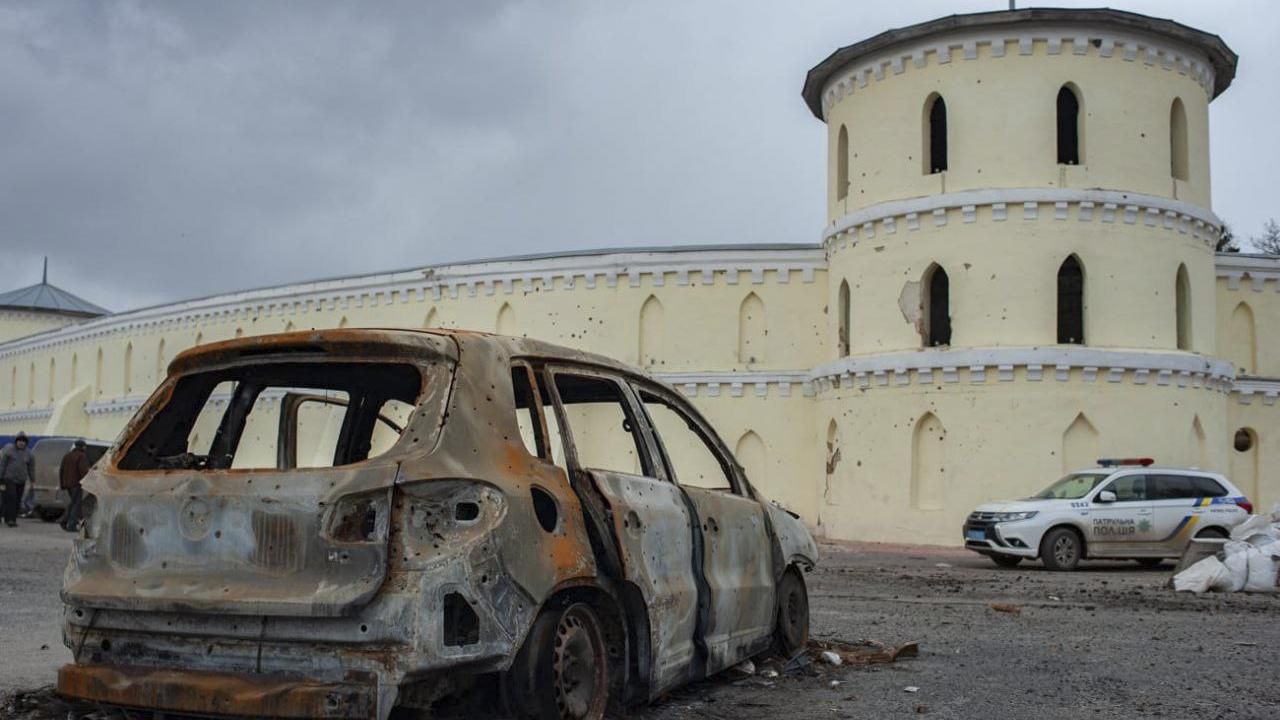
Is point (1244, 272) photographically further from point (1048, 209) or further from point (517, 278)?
point (517, 278)

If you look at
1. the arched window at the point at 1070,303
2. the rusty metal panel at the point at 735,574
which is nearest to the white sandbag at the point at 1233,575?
the rusty metal panel at the point at 735,574

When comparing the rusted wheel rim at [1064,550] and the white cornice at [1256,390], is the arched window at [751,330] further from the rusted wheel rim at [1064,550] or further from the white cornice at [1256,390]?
the rusted wheel rim at [1064,550]

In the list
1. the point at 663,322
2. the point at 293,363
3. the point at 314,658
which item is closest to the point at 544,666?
the point at 314,658

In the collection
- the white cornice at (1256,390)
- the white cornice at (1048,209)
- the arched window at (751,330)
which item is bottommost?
the white cornice at (1256,390)

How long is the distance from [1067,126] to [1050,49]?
1595mm

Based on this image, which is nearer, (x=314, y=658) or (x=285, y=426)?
(x=314, y=658)

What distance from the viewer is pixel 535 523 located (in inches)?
225

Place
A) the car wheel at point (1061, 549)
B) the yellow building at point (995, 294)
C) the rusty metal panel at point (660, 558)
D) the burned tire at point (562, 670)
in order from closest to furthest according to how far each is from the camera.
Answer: the burned tire at point (562, 670) < the rusty metal panel at point (660, 558) < the car wheel at point (1061, 549) < the yellow building at point (995, 294)

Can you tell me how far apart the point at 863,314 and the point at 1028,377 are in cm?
386

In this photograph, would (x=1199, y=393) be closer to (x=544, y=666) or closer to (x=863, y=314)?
(x=863, y=314)

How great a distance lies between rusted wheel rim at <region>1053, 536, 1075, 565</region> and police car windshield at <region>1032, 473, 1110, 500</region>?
0.68 metres

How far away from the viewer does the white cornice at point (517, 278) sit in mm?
30766

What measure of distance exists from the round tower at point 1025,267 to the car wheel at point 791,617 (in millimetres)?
17455

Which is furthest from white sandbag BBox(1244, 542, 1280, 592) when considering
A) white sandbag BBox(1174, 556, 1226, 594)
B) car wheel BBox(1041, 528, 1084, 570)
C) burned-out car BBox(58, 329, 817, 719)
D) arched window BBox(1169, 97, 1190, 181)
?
arched window BBox(1169, 97, 1190, 181)
